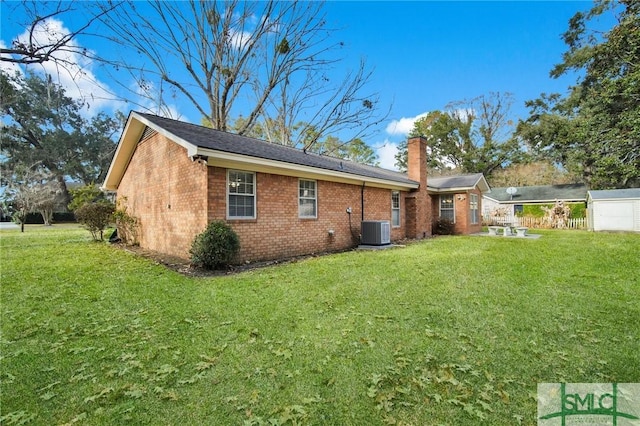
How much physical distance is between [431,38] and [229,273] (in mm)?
12301

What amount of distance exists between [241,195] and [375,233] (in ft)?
18.5

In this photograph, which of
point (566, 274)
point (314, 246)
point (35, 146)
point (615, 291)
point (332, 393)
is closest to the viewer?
point (332, 393)

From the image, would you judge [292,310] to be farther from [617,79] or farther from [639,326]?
[617,79]

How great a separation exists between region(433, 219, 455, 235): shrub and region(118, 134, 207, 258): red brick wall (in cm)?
1400

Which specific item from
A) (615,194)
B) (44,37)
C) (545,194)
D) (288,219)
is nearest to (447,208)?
(615,194)

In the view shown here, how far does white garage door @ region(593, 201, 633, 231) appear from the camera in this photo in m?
→ 18.7

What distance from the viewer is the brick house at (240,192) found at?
27.2 ft

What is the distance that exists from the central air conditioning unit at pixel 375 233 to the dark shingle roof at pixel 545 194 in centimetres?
2292

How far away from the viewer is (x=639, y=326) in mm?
3973

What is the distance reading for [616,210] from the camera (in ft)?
62.4

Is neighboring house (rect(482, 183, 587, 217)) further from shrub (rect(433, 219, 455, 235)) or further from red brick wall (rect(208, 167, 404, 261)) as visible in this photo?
red brick wall (rect(208, 167, 404, 261))

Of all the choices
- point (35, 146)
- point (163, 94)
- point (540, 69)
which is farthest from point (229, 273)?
point (35, 146)

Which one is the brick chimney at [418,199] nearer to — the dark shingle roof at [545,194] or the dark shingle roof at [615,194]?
the dark shingle roof at [615,194]

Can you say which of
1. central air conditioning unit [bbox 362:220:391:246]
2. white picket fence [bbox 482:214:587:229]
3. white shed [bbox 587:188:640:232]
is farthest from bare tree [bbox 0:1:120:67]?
white picket fence [bbox 482:214:587:229]
